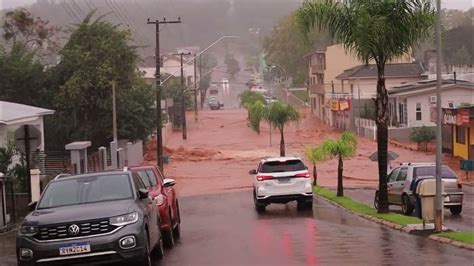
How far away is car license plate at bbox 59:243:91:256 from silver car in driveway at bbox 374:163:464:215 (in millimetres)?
14829

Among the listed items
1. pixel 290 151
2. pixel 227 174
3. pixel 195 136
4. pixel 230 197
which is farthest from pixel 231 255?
pixel 195 136

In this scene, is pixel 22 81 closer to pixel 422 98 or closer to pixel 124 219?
pixel 422 98

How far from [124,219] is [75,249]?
32.3 inches

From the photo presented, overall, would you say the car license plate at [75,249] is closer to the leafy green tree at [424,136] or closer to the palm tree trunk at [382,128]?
the palm tree trunk at [382,128]

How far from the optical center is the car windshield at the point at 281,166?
2527cm

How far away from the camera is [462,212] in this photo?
26.1m

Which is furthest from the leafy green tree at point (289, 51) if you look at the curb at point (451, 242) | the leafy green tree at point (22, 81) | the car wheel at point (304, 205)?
the curb at point (451, 242)

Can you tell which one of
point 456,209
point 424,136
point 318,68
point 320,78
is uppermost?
point 318,68

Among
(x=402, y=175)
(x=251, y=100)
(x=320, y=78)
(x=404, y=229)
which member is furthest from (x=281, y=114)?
(x=251, y=100)

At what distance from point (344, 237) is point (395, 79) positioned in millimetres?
70784

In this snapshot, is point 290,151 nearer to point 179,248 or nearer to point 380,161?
point 380,161

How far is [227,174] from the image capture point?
53906 mm

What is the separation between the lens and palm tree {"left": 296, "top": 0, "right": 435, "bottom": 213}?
75.3 feet

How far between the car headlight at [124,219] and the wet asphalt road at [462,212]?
11034 mm
